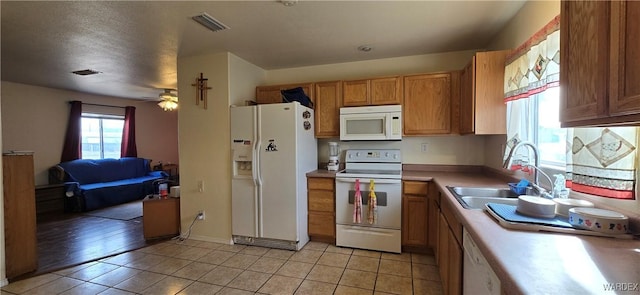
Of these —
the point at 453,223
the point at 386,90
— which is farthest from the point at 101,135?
the point at 453,223

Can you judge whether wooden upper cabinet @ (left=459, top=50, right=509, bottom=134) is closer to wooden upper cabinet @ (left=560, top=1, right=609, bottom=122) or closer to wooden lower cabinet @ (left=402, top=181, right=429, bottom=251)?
wooden lower cabinet @ (left=402, top=181, right=429, bottom=251)

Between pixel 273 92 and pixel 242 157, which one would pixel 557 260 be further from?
pixel 273 92

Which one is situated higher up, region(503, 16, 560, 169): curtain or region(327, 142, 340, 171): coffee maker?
region(503, 16, 560, 169): curtain

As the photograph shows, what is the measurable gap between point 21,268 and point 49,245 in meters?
0.89

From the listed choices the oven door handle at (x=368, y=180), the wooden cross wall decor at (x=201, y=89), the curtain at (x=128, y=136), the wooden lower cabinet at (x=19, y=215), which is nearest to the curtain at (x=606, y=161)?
the oven door handle at (x=368, y=180)

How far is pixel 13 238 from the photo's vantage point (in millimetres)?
2420

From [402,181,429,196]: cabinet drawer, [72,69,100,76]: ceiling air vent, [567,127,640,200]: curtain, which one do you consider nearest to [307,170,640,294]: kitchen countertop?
[567,127,640,200]: curtain

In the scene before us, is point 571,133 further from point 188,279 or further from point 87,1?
point 87,1

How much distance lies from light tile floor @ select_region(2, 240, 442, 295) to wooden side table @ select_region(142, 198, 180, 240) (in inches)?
13.0

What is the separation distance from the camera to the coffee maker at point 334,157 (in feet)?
11.1

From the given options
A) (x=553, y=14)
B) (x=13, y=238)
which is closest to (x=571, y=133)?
(x=553, y=14)

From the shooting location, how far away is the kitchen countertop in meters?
0.73

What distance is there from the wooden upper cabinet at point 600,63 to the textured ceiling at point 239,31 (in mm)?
1236

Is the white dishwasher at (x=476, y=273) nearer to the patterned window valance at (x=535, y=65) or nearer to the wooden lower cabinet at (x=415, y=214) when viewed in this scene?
the patterned window valance at (x=535, y=65)
